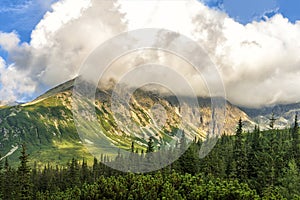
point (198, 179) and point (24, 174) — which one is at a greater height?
point (198, 179)

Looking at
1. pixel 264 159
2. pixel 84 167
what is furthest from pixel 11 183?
pixel 264 159

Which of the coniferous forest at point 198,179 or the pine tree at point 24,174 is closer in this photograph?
the coniferous forest at point 198,179

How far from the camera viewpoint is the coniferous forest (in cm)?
3829

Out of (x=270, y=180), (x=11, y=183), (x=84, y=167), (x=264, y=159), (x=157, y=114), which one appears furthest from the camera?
(x=84, y=167)

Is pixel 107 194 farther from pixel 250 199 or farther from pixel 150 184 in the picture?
pixel 250 199

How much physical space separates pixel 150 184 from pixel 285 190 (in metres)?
51.7

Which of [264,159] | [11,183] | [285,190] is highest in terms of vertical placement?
[264,159]

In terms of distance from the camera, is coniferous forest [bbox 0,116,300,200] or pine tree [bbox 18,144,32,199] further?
pine tree [bbox 18,144,32,199]

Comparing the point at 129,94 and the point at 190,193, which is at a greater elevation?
the point at 129,94

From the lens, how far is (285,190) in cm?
8106

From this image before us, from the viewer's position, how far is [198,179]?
42281 mm

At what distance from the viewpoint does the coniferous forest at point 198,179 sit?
38294mm

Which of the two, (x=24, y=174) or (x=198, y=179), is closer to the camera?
(x=198, y=179)

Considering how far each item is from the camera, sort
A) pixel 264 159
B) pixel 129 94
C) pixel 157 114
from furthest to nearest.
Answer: pixel 264 159, pixel 157 114, pixel 129 94
